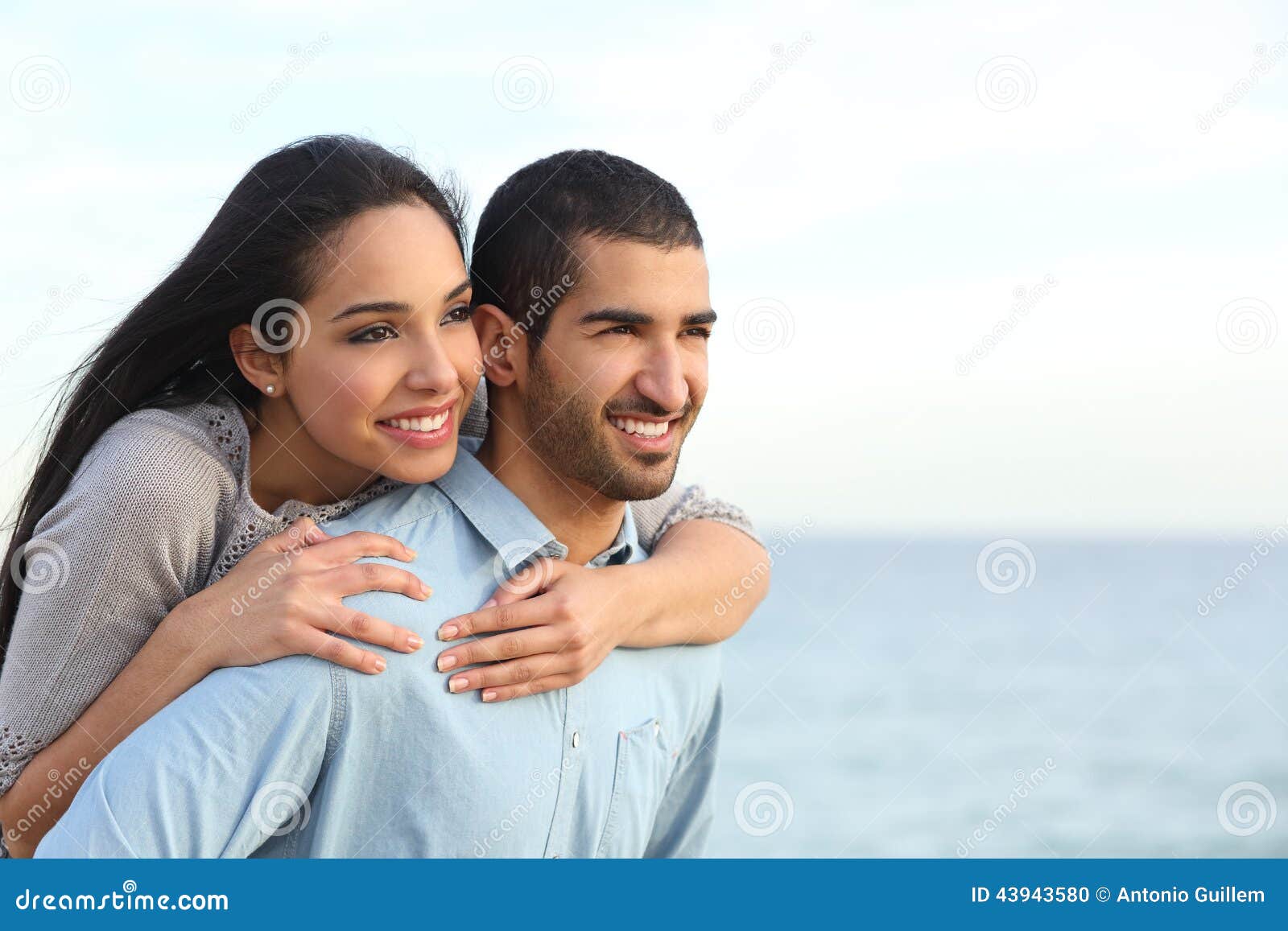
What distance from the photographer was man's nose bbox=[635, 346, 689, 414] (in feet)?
8.56

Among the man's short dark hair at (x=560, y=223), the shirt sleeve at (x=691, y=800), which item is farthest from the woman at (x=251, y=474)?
the shirt sleeve at (x=691, y=800)

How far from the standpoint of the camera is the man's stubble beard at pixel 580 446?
263 cm

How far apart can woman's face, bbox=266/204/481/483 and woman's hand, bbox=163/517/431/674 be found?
0.22 metres

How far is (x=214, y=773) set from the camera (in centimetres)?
212

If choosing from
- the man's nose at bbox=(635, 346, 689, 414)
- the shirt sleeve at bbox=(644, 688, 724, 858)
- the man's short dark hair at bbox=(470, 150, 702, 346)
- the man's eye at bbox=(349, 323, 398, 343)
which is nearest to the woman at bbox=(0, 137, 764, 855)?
the man's eye at bbox=(349, 323, 398, 343)

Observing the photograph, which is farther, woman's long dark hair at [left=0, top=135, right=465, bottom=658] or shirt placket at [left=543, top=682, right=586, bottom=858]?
woman's long dark hair at [left=0, top=135, right=465, bottom=658]

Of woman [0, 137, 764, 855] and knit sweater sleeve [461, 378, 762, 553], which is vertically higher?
knit sweater sleeve [461, 378, 762, 553]

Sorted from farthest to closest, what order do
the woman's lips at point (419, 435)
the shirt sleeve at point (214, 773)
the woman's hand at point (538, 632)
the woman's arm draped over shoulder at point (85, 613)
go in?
the woman's lips at point (419, 435) < the woman's arm draped over shoulder at point (85, 613) < the woman's hand at point (538, 632) < the shirt sleeve at point (214, 773)

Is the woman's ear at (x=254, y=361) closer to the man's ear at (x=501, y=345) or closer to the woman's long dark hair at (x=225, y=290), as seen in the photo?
the woman's long dark hair at (x=225, y=290)

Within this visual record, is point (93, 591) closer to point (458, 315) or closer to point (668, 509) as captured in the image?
point (458, 315)

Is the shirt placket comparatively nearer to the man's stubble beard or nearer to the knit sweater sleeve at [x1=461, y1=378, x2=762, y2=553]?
the man's stubble beard

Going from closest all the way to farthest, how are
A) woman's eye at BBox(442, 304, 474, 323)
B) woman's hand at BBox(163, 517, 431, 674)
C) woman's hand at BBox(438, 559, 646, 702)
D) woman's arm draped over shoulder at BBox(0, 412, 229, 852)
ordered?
1. woman's hand at BBox(163, 517, 431, 674)
2. woman's hand at BBox(438, 559, 646, 702)
3. woman's arm draped over shoulder at BBox(0, 412, 229, 852)
4. woman's eye at BBox(442, 304, 474, 323)

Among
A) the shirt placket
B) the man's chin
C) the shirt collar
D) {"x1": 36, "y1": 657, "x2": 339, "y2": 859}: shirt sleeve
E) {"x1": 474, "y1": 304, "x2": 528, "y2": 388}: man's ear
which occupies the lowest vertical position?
{"x1": 36, "y1": 657, "x2": 339, "y2": 859}: shirt sleeve

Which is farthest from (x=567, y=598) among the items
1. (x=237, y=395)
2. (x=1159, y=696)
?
(x=1159, y=696)
